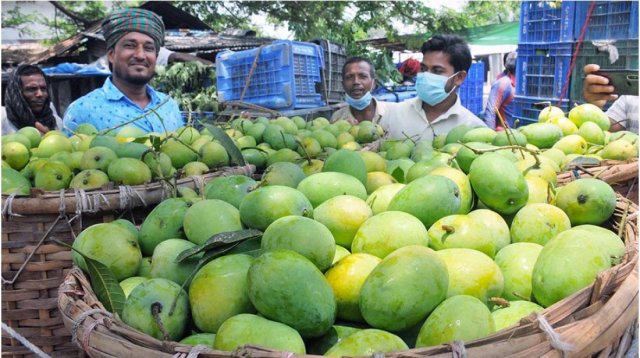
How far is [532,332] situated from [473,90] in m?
10.1

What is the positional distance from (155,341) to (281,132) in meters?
2.18

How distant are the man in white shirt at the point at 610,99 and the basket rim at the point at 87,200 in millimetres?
2945

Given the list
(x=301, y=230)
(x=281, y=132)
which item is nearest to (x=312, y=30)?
(x=281, y=132)

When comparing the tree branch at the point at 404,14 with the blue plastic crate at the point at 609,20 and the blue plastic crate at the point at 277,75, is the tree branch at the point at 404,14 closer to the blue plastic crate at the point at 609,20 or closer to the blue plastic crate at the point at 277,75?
the blue plastic crate at the point at 277,75

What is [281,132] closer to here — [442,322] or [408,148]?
[408,148]

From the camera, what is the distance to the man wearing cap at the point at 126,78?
3.68 metres

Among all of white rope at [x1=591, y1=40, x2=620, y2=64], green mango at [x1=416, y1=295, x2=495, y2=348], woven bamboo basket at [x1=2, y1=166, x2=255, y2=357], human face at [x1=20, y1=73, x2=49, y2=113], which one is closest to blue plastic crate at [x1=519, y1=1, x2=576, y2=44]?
white rope at [x1=591, y1=40, x2=620, y2=64]

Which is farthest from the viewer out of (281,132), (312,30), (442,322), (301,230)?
(312,30)

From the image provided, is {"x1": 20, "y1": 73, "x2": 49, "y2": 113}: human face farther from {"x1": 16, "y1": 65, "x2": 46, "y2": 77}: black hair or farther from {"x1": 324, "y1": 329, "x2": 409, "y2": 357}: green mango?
{"x1": 324, "y1": 329, "x2": 409, "y2": 357}: green mango

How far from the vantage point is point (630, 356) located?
4.24ft

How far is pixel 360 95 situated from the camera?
15.8 feet

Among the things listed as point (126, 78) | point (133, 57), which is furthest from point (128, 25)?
point (126, 78)

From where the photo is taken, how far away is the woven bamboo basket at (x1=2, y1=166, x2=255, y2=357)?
200cm

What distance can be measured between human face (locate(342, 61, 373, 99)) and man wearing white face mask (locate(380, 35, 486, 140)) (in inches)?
24.9
